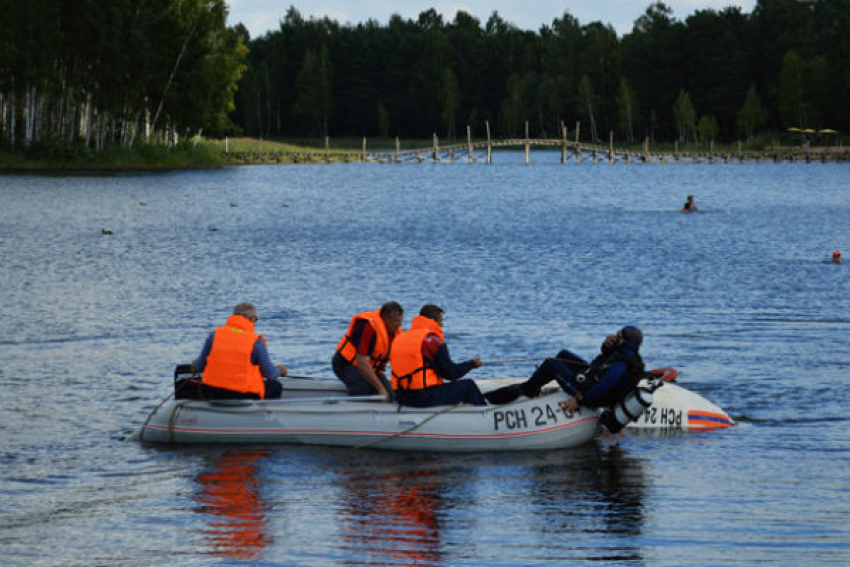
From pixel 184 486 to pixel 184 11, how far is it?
294 ft

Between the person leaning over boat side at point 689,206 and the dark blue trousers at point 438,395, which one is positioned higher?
the person leaning over boat side at point 689,206

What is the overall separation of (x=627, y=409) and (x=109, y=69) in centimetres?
8233

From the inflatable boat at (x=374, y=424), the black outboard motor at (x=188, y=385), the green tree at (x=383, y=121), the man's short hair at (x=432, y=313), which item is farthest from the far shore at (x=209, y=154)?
the man's short hair at (x=432, y=313)

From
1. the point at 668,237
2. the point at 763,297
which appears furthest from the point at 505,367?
the point at 668,237

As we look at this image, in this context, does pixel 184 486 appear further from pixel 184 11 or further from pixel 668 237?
pixel 184 11

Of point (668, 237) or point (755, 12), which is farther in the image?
point (755, 12)

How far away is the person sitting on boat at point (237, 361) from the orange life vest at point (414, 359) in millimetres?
1595

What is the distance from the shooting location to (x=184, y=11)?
100188 millimetres

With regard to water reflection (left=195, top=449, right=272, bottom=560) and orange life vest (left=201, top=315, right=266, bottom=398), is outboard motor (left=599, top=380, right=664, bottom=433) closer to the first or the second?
water reflection (left=195, top=449, right=272, bottom=560)

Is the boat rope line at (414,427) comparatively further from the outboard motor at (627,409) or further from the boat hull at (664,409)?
the outboard motor at (627,409)

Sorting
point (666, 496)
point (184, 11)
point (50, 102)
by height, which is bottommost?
point (666, 496)

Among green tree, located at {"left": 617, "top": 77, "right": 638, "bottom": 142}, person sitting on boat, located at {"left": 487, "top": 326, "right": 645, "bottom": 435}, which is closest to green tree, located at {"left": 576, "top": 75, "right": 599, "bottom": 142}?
green tree, located at {"left": 617, "top": 77, "right": 638, "bottom": 142}

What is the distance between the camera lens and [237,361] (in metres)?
16.8

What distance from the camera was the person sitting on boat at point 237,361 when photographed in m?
16.6
